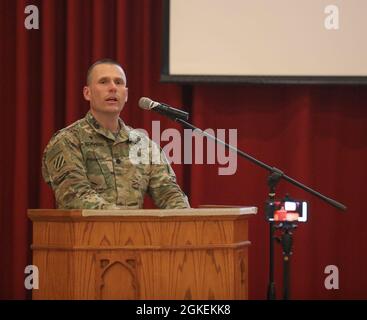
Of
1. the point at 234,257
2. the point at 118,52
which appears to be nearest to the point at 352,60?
the point at 118,52

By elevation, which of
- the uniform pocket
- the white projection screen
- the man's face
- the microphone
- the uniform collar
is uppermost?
the white projection screen

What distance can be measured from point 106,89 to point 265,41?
147 centimetres

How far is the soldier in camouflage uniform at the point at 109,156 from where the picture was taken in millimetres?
3414

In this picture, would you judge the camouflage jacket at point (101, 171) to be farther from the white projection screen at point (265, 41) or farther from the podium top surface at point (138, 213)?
the white projection screen at point (265, 41)

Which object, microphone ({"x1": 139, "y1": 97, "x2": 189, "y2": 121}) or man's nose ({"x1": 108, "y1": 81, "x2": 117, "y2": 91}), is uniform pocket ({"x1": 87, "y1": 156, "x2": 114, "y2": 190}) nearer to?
man's nose ({"x1": 108, "y1": 81, "x2": 117, "y2": 91})

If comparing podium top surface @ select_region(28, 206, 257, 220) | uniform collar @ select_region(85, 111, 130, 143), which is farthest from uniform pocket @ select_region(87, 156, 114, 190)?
podium top surface @ select_region(28, 206, 257, 220)

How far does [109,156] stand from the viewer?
359 centimetres

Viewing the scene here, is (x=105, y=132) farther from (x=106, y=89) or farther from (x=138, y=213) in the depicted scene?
(x=138, y=213)

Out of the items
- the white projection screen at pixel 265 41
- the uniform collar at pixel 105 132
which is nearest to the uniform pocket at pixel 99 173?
the uniform collar at pixel 105 132

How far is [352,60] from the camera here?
4797 mm

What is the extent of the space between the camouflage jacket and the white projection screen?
1.11 metres

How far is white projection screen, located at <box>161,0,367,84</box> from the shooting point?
4.75 metres

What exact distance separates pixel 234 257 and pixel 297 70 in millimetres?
2118

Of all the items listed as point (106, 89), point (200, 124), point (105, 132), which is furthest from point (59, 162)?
point (200, 124)
